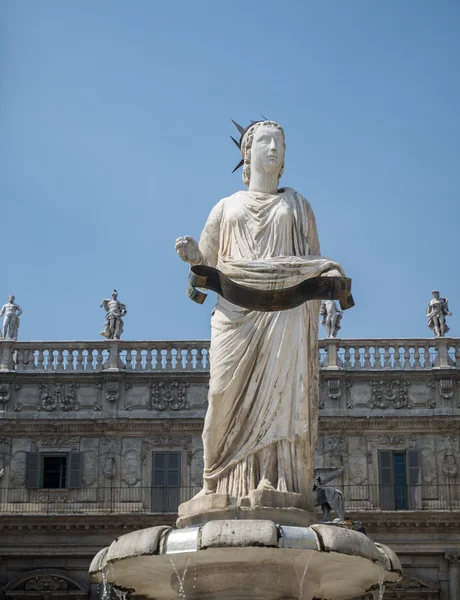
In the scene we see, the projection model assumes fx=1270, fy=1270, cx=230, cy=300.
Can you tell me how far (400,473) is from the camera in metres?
36.8

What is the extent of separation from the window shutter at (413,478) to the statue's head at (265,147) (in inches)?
1084

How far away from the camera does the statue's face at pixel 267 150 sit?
1002 centimetres

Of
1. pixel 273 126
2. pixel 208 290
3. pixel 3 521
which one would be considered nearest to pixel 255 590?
pixel 208 290

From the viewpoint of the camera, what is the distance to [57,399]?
3788cm

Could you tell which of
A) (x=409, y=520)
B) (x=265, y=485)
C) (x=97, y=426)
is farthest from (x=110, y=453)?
(x=265, y=485)

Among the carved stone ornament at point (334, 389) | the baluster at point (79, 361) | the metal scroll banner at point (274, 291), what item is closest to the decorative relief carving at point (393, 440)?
the carved stone ornament at point (334, 389)

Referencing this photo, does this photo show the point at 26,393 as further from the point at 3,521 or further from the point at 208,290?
the point at 208,290

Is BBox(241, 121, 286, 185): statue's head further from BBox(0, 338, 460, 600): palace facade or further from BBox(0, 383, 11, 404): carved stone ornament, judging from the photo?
BBox(0, 383, 11, 404): carved stone ornament

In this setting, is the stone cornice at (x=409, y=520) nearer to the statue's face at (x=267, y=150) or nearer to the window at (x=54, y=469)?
the window at (x=54, y=469)

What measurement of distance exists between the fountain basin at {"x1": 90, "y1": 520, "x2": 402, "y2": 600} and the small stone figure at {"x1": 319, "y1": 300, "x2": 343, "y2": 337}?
29050 millimetres

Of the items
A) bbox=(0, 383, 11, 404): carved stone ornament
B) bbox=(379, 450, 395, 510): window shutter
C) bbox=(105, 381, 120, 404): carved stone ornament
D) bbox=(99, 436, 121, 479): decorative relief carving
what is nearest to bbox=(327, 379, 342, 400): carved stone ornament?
bbox=(379, 450, 395, 510): window shutter

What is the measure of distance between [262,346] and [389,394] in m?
28.8

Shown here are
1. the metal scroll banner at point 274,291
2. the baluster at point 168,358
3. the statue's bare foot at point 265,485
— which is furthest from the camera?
the baluster at point 168,358

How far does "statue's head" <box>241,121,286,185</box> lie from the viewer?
1002 cm
